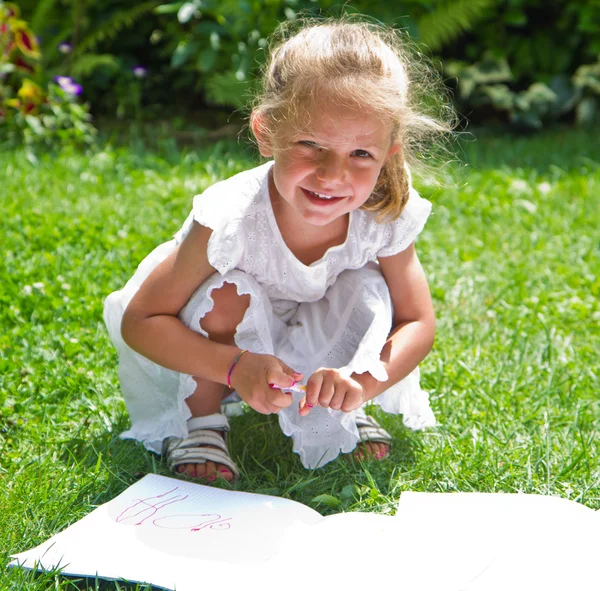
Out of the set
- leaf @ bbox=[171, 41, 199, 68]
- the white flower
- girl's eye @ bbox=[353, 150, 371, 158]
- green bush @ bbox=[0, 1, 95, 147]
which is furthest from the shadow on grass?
leaf @ bbox=[171, 41, 199, 68]

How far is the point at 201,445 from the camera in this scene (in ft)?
6.38

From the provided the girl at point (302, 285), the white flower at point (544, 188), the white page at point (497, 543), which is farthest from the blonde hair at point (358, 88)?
the white flower at point (544, 188)

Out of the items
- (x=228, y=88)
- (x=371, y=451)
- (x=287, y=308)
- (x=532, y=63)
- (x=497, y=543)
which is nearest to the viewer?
(x=497, y=543)

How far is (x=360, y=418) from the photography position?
209cm

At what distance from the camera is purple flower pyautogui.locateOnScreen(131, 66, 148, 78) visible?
490cm

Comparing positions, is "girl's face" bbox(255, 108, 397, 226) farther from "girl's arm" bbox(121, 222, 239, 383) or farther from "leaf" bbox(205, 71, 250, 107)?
"leaf" bbox(205, 71, 250, 107)

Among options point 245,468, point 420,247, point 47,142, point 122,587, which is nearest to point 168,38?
point 47,142

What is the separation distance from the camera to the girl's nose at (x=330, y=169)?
1.77 m

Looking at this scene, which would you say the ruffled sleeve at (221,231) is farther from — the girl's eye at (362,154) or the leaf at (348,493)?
the leaf at (348,493)

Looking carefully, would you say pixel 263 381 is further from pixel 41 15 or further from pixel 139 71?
pixel 41 15

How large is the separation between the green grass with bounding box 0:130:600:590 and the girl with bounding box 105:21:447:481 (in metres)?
0.11

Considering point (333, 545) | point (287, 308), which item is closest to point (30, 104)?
point (287, 308)

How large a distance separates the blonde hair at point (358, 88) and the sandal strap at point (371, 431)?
1.62ft

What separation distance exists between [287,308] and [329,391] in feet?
1.47
